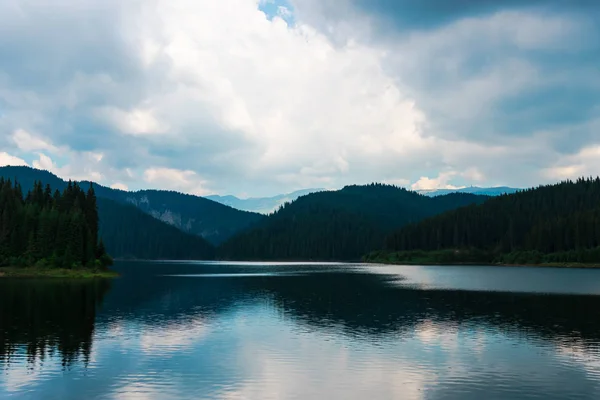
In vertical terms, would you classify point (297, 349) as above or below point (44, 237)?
below

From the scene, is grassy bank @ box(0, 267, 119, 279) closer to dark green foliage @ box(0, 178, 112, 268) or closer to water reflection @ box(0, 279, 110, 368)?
dark green foliage @ box(0, 178, 112, 268)

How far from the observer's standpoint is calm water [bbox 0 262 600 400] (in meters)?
37.1

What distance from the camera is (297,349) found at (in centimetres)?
5184

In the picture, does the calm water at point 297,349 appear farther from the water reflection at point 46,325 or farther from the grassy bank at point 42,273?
the grassy bank at point 42,273

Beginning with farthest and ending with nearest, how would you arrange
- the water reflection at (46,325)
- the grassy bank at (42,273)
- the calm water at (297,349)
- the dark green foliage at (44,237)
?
the dark green foliage at (44,237) → the grassy bank at (42,273) → the water reflection at (46,325) → the calm water at (297,349)

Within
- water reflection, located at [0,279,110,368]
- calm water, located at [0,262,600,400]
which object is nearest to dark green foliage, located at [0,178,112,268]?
water reflection, located at [0,279,110,368]

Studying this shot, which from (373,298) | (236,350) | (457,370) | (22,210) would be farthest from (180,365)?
(22,210)

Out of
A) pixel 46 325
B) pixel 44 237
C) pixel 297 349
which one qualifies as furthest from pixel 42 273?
pixel 297 349

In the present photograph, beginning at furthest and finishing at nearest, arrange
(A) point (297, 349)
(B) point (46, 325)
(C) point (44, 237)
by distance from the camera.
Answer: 1. (C) point (44, 237)
2. (B) point (46, 325)
3. (A) point (297, 349)

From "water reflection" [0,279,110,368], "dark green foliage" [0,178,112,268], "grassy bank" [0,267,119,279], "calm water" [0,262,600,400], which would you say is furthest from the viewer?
"dark green foliage" [0,178,112,268]

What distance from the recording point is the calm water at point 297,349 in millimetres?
37094

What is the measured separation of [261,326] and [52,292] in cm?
6100

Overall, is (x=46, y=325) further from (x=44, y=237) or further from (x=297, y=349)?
(x=44, y=237)

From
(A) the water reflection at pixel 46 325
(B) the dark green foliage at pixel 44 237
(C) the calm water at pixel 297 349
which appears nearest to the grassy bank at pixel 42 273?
(B) the dark green foliage at pixel 44 237
